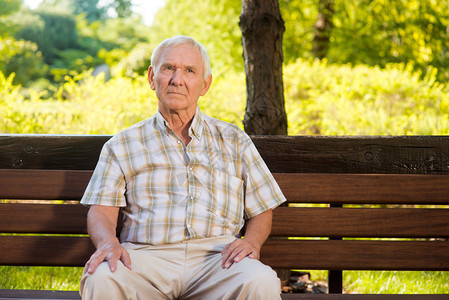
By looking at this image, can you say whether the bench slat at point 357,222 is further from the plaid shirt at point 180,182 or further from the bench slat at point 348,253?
the plaid shirt at point 180,182

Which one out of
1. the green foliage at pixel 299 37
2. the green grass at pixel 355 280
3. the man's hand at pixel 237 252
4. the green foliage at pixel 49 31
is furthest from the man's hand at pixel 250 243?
the green foliage at pixel 49 31

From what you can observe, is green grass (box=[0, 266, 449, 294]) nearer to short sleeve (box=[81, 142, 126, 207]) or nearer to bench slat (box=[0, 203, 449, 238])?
bench slat (box=[0, 203, 449, 238])

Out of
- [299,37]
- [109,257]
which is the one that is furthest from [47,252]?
[299,37]

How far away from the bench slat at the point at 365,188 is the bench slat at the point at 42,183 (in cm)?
103

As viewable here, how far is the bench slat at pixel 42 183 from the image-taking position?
110 inches

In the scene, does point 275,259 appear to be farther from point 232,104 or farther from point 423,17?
point 423,17

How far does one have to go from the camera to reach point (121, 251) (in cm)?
226

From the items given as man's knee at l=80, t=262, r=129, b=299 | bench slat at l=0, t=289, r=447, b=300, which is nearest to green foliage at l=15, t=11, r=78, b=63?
bench slat at l=0, t=289, r=447, b=300

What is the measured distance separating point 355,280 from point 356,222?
154 centimetres

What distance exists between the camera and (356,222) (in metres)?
2.85

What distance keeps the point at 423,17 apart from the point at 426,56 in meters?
0.99

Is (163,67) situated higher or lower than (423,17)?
lower

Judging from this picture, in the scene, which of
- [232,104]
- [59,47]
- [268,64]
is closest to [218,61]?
[232,104]

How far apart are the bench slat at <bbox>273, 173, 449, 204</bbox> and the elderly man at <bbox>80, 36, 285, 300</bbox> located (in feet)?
0.86
